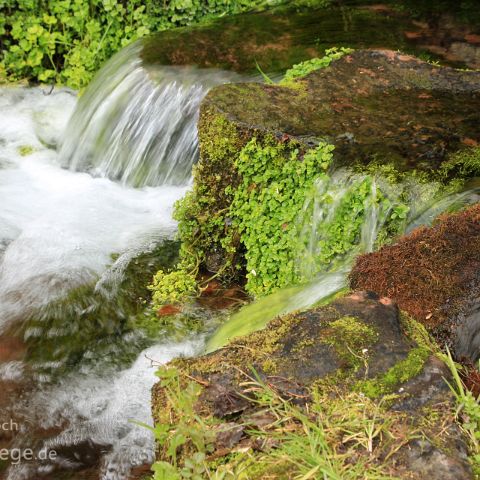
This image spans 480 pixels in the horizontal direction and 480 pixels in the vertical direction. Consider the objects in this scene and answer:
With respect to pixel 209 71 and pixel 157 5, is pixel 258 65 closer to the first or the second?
pixel 209 71

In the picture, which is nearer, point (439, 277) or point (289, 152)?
point (439, 277)

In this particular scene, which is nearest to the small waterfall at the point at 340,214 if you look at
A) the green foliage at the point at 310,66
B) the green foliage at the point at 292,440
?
the green foliage at the point at 310,66

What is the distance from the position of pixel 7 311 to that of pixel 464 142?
3331 millimetres

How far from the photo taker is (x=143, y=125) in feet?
21.6

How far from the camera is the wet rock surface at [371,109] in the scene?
477 centimetres

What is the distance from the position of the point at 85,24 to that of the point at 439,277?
19.4ft

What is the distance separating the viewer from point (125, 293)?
5.17 metres

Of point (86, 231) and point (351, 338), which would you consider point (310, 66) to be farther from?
point (351, 338)

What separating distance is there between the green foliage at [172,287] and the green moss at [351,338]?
239 cm

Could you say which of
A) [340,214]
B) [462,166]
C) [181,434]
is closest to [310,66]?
[462,166]

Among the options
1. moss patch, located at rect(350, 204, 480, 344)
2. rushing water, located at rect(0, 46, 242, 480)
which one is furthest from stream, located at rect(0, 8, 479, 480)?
moss patch, located at rect(350, 204, 480, 344)

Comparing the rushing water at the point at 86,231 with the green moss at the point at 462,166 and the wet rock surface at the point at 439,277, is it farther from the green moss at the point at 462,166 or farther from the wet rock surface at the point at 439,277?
the green moss at the point at 462,166

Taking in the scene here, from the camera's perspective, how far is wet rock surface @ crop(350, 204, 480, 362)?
3.23 metres

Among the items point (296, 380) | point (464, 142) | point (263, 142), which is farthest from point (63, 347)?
point (464, 142)
